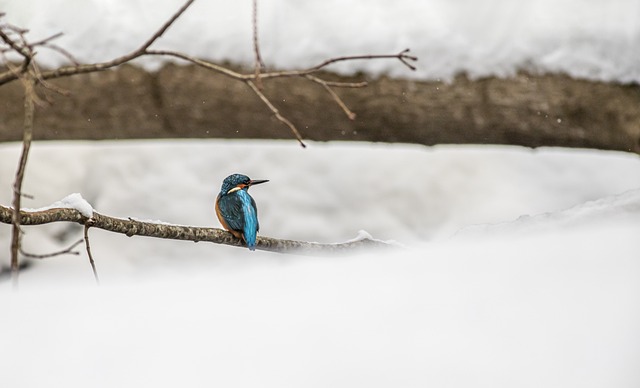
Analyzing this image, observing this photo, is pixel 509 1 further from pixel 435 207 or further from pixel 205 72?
pixel 435 207

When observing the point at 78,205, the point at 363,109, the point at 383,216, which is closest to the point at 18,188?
the point at 78,205

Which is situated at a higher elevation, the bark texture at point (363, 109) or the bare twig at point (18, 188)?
the bark texture at point (363, 109)

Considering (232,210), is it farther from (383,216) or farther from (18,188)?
(383,216)

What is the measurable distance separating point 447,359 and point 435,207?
2.71 feet

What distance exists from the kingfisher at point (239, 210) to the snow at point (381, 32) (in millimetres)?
197

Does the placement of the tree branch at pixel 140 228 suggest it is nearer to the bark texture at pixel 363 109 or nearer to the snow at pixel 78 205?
the snow at pixel 78 205

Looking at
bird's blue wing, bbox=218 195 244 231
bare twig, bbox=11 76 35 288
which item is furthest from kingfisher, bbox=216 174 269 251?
bare twig, bbox=11 76 35 288

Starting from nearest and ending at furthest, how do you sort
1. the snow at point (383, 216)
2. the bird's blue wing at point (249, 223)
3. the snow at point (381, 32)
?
the snow at point (383, 216) < the bird's blue wing at point (249, 223) < the snow at point (381, 32)

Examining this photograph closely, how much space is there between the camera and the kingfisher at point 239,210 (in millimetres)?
447

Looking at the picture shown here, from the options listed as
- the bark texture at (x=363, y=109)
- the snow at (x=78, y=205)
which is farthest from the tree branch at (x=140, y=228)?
the bark texture at (x=363, y=109)

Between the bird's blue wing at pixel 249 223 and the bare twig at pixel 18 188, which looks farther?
the bird's blue wing at pixel 249 223

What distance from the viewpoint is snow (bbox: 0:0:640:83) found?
0.61 meters

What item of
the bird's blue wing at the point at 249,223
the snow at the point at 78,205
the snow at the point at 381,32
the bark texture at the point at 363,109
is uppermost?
the snow at the point at 381,32

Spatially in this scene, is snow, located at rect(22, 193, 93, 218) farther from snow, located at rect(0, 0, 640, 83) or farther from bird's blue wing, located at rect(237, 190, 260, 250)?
snow, located at rect(0, 0, 640, 83)
